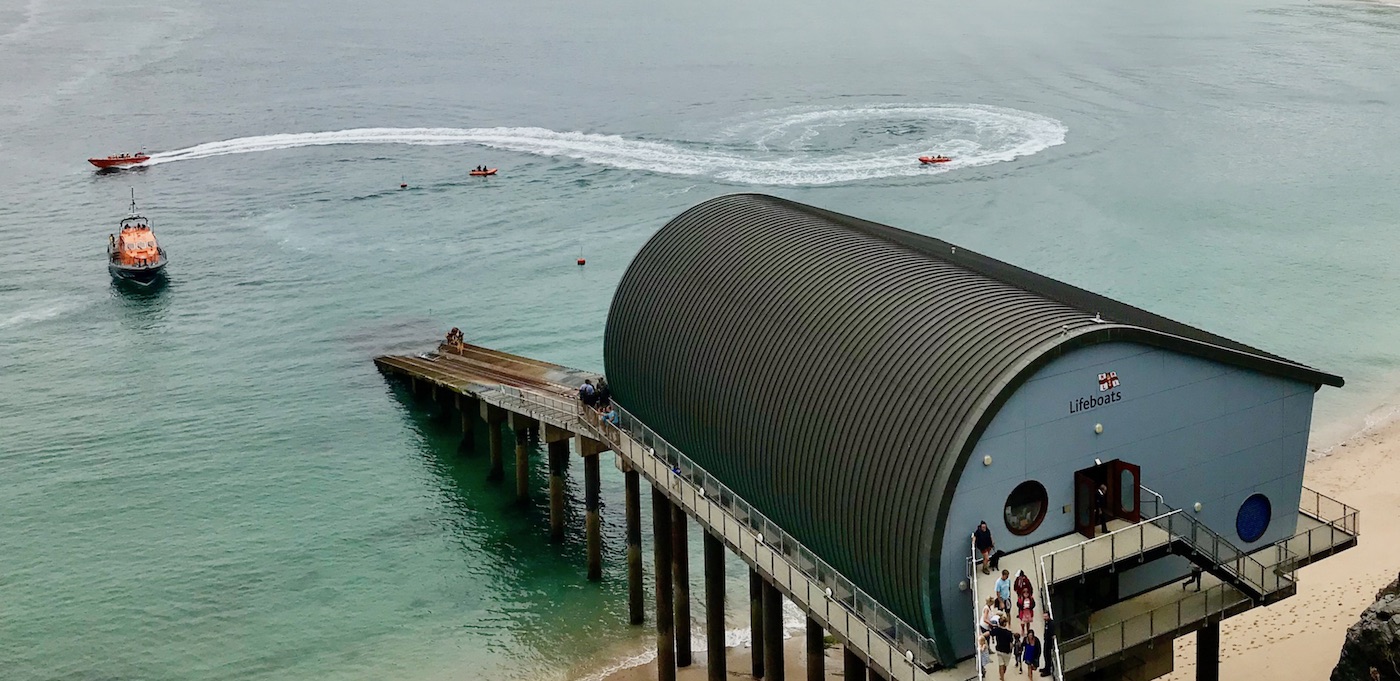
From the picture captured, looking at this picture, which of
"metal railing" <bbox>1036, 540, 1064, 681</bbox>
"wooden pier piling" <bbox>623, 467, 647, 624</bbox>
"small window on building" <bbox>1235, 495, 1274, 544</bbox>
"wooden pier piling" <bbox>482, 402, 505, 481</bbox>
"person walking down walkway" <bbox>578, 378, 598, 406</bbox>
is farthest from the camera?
"wooden pier piling" <bbox>482, 402, 505, 481</bbox>

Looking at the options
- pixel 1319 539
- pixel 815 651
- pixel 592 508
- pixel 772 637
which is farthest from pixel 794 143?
pixel 1319 539

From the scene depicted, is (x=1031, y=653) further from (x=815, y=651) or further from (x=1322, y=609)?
(x=1322, y=609)

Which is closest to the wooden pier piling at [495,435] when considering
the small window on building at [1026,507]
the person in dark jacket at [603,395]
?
the person in dark jacket at [603,395]

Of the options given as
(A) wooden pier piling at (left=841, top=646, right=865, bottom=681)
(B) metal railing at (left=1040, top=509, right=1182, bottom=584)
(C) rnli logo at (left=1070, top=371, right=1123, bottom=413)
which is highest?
(C) rnli logo at (left=1070, top=371, right=1123, bottom=413)

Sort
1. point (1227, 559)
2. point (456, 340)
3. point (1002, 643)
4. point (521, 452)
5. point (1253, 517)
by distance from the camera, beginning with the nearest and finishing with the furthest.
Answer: point (1002, 643)
point (1227, 559)
point (1253, 517)
point (521, 452)
point (456, 340)

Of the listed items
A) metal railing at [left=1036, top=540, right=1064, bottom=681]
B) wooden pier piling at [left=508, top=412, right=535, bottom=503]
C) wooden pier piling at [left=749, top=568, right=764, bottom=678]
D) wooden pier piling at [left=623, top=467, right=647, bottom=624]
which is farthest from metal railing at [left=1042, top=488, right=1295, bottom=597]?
wooden pier piling at [left=508, top=412, right=535, bottom=503]

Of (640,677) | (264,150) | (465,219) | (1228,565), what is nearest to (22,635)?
(640,677)

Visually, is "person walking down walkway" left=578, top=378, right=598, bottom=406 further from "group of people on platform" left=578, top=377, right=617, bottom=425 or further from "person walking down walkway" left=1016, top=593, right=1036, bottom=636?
"person walking down walkway" left=1016, top=593, right=1036, bottom=636
